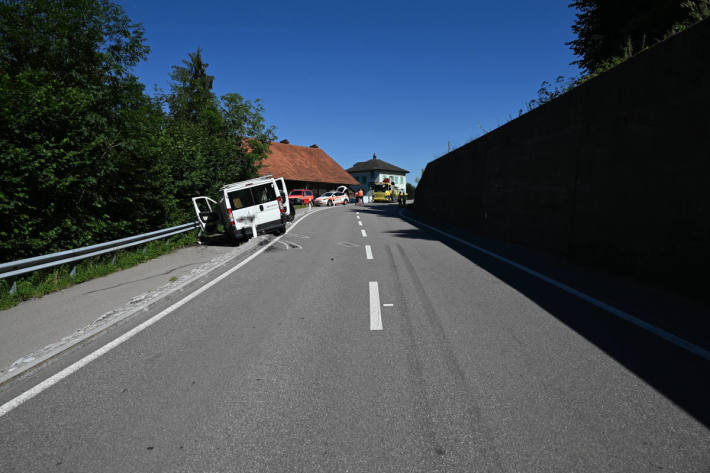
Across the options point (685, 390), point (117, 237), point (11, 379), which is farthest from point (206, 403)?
point (117, 237)

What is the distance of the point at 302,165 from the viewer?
5397 cm

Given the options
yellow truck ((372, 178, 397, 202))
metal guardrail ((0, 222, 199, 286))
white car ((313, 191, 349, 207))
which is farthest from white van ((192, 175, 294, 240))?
yellow truck ((372, 178, 397, 202))

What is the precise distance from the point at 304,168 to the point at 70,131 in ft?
150

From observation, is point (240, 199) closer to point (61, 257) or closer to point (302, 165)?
point (61, 257)

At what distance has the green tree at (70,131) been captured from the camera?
24.7ft

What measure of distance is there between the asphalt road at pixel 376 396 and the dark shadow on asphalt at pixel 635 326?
0.03 metres

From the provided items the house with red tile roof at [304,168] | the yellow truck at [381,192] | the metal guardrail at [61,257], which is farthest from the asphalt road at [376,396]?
the yellow truck at [381,192]

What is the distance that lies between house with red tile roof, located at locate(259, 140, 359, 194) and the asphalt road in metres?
42.6

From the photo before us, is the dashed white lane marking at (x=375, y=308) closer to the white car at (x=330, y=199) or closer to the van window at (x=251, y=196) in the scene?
the van window at (x=251, y=196)

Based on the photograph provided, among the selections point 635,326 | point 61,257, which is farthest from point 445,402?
point 61,257

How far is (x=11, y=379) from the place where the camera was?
3.59 meters

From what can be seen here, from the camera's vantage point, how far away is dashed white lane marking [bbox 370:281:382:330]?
4.72 meters

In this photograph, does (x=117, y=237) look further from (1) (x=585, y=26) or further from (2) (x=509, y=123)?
(1) (x=585, y=26)

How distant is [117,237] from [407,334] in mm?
9987
